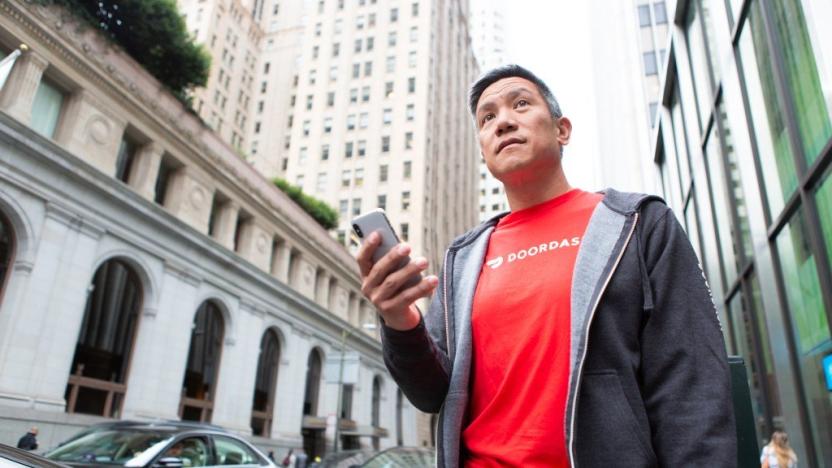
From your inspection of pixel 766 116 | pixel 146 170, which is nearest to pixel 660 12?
pixel 766 116

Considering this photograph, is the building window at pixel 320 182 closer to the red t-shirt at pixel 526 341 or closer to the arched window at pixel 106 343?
the arched window at pixel 106 343

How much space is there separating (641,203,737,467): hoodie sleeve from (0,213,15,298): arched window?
1870cm

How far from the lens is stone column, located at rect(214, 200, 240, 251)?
2636cm

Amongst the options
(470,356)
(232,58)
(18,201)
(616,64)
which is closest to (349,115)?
(232,58)

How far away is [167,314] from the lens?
70.6 feet

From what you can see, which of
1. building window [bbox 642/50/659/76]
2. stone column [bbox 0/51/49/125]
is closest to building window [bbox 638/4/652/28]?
building window [bbox 642/50/659/76]

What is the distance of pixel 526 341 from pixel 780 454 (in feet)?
25.7

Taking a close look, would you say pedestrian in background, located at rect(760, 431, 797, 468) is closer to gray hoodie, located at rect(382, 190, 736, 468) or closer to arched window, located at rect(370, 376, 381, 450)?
gray hoodie, located at rect(382, 190, 736, 468)

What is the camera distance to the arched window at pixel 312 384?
33.3 meters

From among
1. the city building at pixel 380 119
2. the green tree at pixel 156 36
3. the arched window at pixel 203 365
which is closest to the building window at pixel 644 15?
the green tree at pixel 156 36

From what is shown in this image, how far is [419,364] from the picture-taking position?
6.32 feet

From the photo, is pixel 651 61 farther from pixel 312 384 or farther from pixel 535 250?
pixel 535 250

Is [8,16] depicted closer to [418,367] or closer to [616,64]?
[418,367]

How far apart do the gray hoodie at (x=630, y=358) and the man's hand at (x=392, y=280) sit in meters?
0.15
